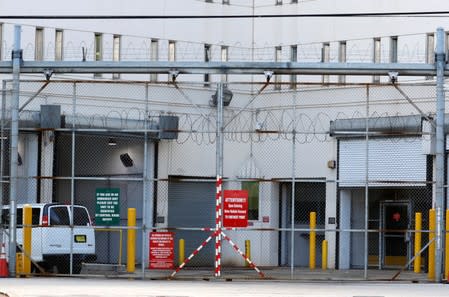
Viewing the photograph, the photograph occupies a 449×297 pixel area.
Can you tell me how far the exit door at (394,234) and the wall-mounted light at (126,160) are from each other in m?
8.17

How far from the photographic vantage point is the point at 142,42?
4962 centimetres

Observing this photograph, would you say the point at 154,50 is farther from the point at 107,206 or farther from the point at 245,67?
the point at 245,67

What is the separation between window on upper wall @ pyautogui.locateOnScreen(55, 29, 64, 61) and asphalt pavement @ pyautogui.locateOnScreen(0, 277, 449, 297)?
46.7 ft

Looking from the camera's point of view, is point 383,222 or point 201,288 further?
point 383,222

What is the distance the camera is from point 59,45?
47656 mm

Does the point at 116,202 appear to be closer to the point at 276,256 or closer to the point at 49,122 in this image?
the point at 49,122

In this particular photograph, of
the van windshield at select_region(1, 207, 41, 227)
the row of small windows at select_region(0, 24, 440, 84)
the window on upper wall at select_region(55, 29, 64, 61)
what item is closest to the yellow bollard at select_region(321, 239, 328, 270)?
the row of small windows at select_region(0, 24, 440, 84)

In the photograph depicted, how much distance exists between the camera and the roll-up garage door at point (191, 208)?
47250 millimetres

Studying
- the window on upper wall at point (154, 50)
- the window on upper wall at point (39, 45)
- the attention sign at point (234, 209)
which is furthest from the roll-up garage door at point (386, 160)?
the window on upper wall at point (39, 45)

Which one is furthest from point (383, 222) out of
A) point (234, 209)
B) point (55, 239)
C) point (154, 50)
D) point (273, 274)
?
point (234, 209)

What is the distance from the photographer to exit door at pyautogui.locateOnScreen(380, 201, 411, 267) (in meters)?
46.9

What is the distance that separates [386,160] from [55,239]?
36.4 feet

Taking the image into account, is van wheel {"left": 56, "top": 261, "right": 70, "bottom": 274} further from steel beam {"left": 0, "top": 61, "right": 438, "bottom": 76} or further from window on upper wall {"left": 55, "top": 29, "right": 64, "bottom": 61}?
window on upper wall {"left": 55, "top": 29, "right": 64, "bottom": 61}

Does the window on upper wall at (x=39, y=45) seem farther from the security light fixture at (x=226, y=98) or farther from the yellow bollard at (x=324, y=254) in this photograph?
the yellow bollard at (x=324, y=254)
